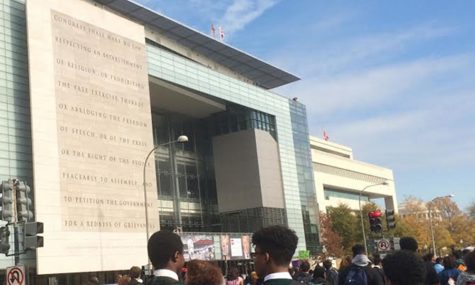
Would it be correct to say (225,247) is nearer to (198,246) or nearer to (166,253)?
(198,246)

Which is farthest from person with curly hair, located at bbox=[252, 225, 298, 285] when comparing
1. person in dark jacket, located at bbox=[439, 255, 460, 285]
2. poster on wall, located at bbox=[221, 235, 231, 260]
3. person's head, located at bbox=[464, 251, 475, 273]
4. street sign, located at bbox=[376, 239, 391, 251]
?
poster on wall, located at bbox=[221, 235, 231, 260]

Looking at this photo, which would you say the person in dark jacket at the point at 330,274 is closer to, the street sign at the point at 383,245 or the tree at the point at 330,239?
the street sign at the point at 383,245

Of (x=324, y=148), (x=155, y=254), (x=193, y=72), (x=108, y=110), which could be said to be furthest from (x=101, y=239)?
(x=324, y=148)

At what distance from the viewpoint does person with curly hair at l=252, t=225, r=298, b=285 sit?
156 inches

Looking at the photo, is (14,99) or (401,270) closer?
(401,270)

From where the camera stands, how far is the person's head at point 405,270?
4.18 m

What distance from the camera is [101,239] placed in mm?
44969

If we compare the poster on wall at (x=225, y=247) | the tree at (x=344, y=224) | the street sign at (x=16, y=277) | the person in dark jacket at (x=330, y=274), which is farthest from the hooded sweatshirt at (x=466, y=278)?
the tree at (x=344, y=224)

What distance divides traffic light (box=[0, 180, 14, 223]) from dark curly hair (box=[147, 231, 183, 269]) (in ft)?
36.9

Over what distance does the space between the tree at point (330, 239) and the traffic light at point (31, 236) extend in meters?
62.5

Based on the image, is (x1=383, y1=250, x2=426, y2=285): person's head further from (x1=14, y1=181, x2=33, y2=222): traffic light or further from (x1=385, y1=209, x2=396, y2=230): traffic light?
(x1=385, y1=209, x2=396, y2=230): traffic light

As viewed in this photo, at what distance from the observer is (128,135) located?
49.7 metres

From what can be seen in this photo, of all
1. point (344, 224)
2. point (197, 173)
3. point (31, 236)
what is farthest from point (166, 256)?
point (344, 224)

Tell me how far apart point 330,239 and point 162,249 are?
72.9 metres
